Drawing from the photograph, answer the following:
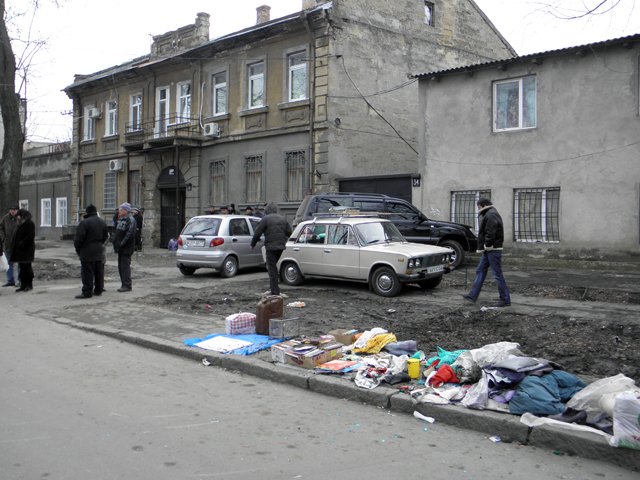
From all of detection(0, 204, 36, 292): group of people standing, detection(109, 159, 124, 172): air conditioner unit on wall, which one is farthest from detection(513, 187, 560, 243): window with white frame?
detection(109, 159, 124, 172): air conditioner unit on wall

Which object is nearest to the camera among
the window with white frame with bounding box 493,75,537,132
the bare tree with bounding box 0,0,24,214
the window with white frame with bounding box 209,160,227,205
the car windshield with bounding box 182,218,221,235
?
the car windshield with bounding box 182,218,221,235

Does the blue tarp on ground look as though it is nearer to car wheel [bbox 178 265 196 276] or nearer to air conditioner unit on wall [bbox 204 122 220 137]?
car wheel [bbox 178 265 196 276]

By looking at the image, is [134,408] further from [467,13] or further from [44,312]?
[467,13]

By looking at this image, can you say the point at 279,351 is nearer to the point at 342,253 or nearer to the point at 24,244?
the point at 342,253

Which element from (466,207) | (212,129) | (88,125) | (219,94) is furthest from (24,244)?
(88,125)

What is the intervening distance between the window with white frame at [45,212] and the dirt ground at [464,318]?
26192 mm

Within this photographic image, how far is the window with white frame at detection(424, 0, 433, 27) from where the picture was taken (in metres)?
23.7

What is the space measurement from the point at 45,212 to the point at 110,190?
29.4 feet

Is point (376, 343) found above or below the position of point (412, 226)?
below

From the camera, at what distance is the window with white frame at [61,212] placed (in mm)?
34750

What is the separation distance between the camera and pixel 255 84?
2311 cm

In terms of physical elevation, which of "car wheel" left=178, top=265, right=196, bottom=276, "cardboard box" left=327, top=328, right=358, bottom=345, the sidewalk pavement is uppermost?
"car wheel" left=178, top=265, right=196, bottom=276

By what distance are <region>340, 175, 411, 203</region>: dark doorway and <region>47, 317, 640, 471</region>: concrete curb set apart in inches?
509

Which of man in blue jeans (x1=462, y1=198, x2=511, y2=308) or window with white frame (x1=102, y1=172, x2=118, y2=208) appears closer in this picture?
man in blue jeans (x1=462, y1=198, x2=511, y2=308)
